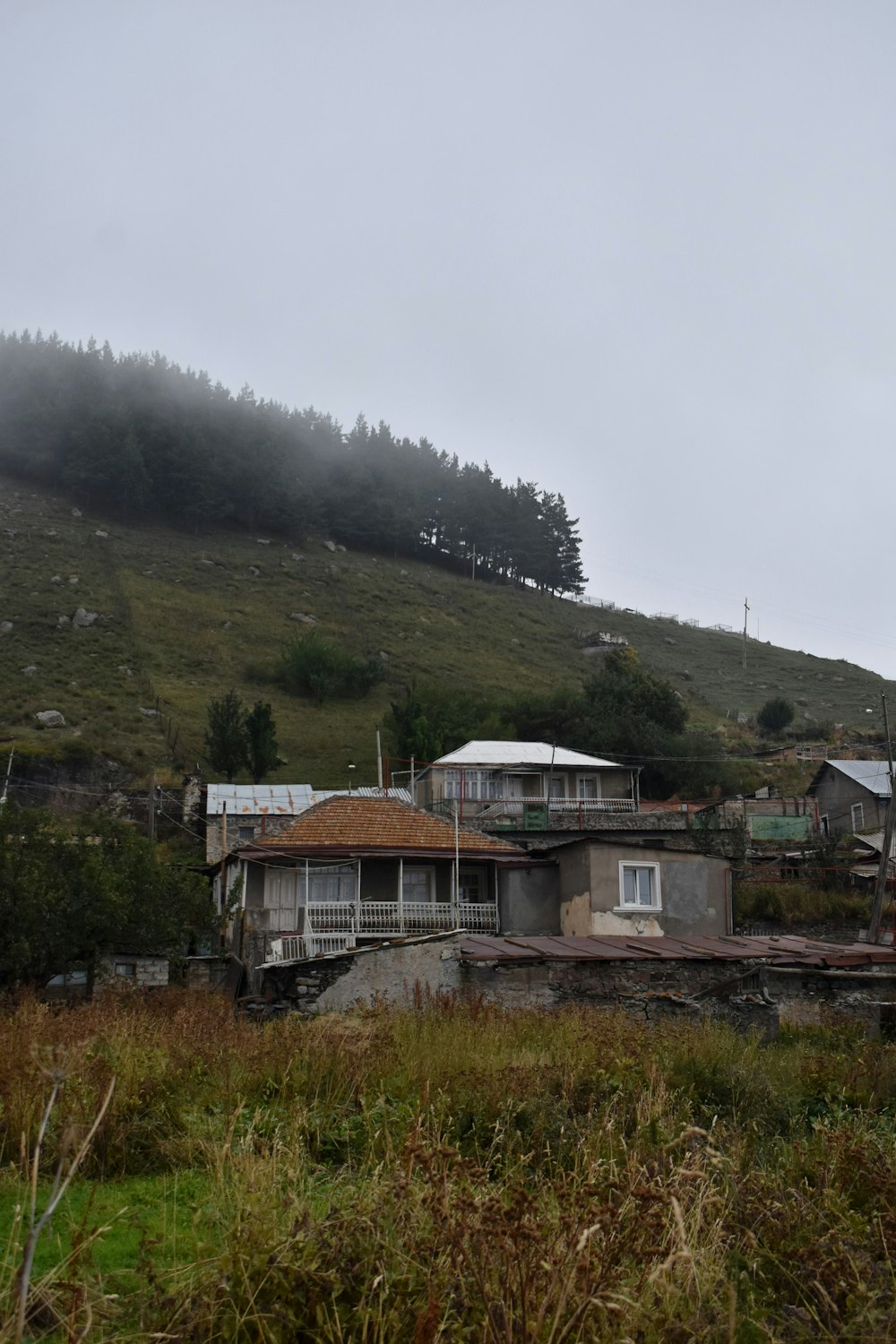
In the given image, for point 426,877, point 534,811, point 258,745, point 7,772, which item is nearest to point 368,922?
point 426,877

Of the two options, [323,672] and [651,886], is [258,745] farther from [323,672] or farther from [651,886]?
[651,886]

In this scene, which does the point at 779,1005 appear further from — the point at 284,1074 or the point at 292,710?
the point at 292,710

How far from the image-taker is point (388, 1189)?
15.5 feet

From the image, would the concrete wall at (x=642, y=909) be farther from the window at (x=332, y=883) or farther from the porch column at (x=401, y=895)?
the window at (x=332, y=883)

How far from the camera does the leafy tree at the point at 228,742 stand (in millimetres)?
45750

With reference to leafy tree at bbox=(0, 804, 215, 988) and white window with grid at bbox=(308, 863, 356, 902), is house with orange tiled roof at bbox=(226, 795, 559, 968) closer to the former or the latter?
white window with grid at bbox=(308, 863, 356, 902)

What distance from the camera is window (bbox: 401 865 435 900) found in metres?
29.0

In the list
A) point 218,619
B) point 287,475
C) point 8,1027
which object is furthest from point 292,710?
point 8,1027

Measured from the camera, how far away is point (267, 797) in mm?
40812

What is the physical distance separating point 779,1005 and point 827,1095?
267 inches

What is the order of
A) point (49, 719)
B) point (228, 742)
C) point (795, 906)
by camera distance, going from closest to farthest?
point (795, 906)
point (228, 742)
point (49, 719)

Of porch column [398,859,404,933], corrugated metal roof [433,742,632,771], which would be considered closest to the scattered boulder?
corrugated metal roof [433,742,632,771]

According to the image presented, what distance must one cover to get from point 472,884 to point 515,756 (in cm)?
1350

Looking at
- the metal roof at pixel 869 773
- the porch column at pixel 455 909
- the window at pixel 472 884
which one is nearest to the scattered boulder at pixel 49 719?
the window at pixel 472 884
